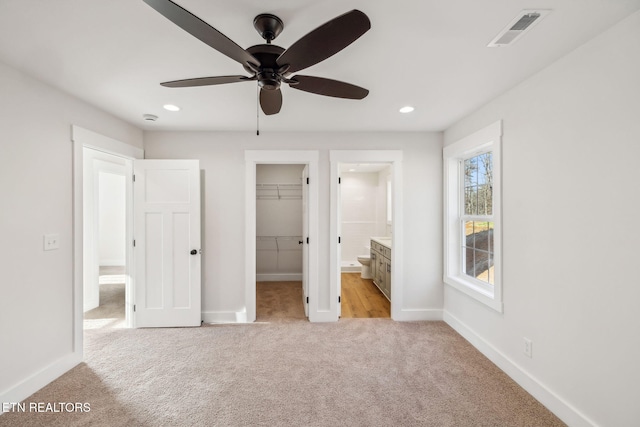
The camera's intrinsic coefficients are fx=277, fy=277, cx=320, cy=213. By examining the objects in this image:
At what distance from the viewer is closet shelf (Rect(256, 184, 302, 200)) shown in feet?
18.3

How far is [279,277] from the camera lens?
5570 millimetres

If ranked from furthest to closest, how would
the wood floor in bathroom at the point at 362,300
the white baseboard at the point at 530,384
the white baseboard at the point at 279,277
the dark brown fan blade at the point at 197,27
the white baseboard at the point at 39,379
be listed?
the white baseboard at the point at 279,277 → the wood floor in bathroom at the point at 362,300 → the white baseboard at the point at 39,379 → the white baseboard at the point at 530,384 → the dark brown fan blade at the point at 197,27

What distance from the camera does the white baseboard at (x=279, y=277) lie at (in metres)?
5.54

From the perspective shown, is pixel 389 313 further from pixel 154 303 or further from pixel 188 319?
pixel 154 303

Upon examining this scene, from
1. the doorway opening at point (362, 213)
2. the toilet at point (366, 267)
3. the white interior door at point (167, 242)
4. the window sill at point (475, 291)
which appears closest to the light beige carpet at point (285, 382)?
the white interior door at point (167, 242)

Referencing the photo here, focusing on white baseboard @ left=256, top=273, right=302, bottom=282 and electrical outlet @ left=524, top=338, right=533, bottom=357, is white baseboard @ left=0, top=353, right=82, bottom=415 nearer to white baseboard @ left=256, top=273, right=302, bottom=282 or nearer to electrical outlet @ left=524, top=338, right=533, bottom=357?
white baseboard @ left=256, top=273, right=302, bottom=282

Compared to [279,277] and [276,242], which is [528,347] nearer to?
[279,277]

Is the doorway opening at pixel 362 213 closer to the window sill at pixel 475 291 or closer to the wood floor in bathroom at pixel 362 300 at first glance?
the wood floor in bathroom at pixel 362 300

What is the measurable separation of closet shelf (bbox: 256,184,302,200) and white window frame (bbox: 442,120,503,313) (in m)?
2.95

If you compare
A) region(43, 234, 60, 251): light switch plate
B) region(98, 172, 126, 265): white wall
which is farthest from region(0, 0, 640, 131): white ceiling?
region(98, 172, 126, 265): white wall

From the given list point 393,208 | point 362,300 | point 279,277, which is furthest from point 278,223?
point 393,208

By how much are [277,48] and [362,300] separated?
373 centimetres

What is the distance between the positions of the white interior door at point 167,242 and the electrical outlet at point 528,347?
10.7 ft

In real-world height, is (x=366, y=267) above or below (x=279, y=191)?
below
